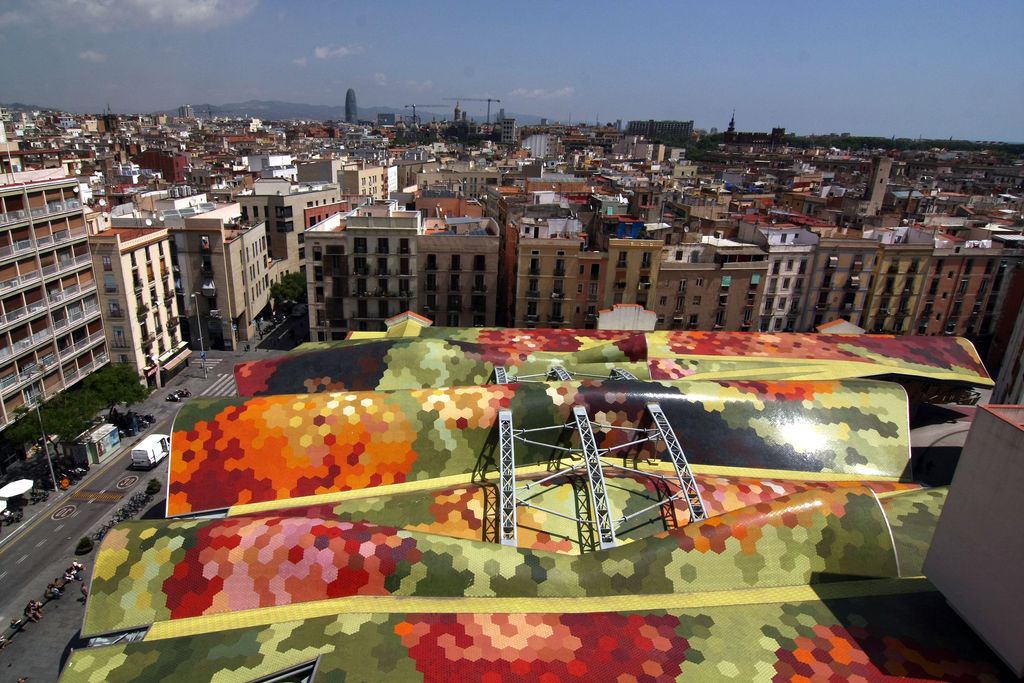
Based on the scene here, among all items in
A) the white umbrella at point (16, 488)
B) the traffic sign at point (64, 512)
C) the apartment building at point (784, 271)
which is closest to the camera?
the white umbrella at point (16, 488)

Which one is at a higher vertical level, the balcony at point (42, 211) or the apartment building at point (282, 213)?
the balcony at point (42, 211)

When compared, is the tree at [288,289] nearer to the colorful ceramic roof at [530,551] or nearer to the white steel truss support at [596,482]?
the colorful ceramic roof at [530,551]

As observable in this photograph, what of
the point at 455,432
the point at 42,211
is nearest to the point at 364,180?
the point at 42,211

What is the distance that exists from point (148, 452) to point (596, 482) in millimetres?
37582

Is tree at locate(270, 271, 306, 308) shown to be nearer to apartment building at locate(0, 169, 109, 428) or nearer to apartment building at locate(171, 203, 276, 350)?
apartment building at locate(171, 203, 276, 350)

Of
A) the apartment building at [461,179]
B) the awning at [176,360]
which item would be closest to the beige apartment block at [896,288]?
the awning at [176,360]

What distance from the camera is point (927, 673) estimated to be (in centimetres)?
1598

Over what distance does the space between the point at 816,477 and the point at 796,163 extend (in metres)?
189

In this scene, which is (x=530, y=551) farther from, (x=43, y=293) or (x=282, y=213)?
(x=282, y=213)

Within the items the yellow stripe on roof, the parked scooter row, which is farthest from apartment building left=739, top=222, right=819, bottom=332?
the parked scooter row

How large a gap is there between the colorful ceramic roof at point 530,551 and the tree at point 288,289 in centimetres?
5107

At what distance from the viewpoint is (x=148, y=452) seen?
153 ft

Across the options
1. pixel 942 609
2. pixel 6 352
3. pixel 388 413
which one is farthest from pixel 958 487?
pixel 6 352

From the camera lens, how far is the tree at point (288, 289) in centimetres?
7762
